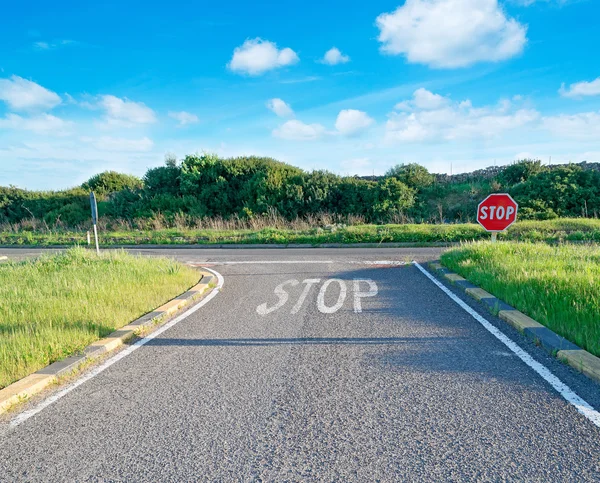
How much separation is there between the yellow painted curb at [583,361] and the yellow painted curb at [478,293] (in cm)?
261

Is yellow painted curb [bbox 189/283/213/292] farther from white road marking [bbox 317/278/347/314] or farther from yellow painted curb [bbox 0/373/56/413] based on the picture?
yellow painted curb [bbox 0/373/56/413]

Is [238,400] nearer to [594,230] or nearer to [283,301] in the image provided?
[283,301]

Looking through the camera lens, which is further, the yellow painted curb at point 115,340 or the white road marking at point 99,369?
the yellow painted curb at point 115,340

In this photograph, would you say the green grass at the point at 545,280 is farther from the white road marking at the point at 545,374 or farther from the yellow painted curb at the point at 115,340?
the yellow painted curb at the point at 115,340

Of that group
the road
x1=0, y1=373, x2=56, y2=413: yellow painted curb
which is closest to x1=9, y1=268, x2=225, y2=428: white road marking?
the road

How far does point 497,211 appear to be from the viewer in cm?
1004

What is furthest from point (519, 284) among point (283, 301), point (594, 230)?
point (594, 230)

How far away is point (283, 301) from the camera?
730 centimetres

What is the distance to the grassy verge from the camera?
54.1ft

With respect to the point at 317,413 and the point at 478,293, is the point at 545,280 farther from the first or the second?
the point at 317,413

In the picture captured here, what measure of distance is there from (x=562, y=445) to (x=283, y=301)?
16.3ft

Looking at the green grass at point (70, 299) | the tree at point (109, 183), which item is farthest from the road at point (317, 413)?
the tree at point (109, 183)

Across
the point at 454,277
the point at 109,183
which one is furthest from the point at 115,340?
the point at 109,183

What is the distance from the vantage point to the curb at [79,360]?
142 inches
